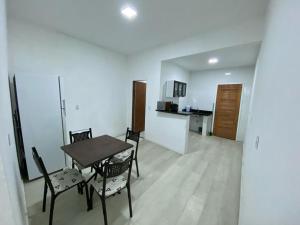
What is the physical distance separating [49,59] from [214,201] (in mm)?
→ 4166

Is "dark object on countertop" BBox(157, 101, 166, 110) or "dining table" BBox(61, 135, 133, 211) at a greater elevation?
"dark object on countertop" BBox(157, 101, 166, 110)

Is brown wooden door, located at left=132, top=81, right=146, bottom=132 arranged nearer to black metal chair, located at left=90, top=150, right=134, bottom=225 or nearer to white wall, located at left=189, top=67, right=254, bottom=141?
white wall, located at left=189, top=67, right=254, bottom=141

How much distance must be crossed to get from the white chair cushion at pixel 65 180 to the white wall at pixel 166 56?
2.51 meters

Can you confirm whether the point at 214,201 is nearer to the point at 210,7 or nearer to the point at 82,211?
the point at 82,211

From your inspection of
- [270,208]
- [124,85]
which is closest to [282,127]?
[270,208]

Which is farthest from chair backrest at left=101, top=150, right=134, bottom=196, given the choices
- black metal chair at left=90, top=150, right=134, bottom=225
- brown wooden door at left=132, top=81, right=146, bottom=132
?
brown wooden door at left=132, top=81, right=146, bottom=132

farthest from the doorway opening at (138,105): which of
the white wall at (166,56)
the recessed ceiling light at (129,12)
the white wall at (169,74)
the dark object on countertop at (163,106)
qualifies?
the recessed ceiling light at (129,12)

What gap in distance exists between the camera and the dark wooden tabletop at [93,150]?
1.63 metres

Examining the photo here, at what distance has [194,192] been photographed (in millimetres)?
2100

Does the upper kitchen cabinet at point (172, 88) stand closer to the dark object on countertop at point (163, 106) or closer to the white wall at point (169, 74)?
the white wall at point (169, 74)

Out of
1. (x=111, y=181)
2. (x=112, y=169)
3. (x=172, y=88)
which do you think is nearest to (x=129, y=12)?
(x=172, y=88)

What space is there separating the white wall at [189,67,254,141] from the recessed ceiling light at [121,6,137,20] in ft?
12.7

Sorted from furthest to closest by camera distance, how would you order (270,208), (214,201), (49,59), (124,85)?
(124,85) → (49,59) → (214,201) → (270,208)

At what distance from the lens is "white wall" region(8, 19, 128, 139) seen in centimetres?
250
